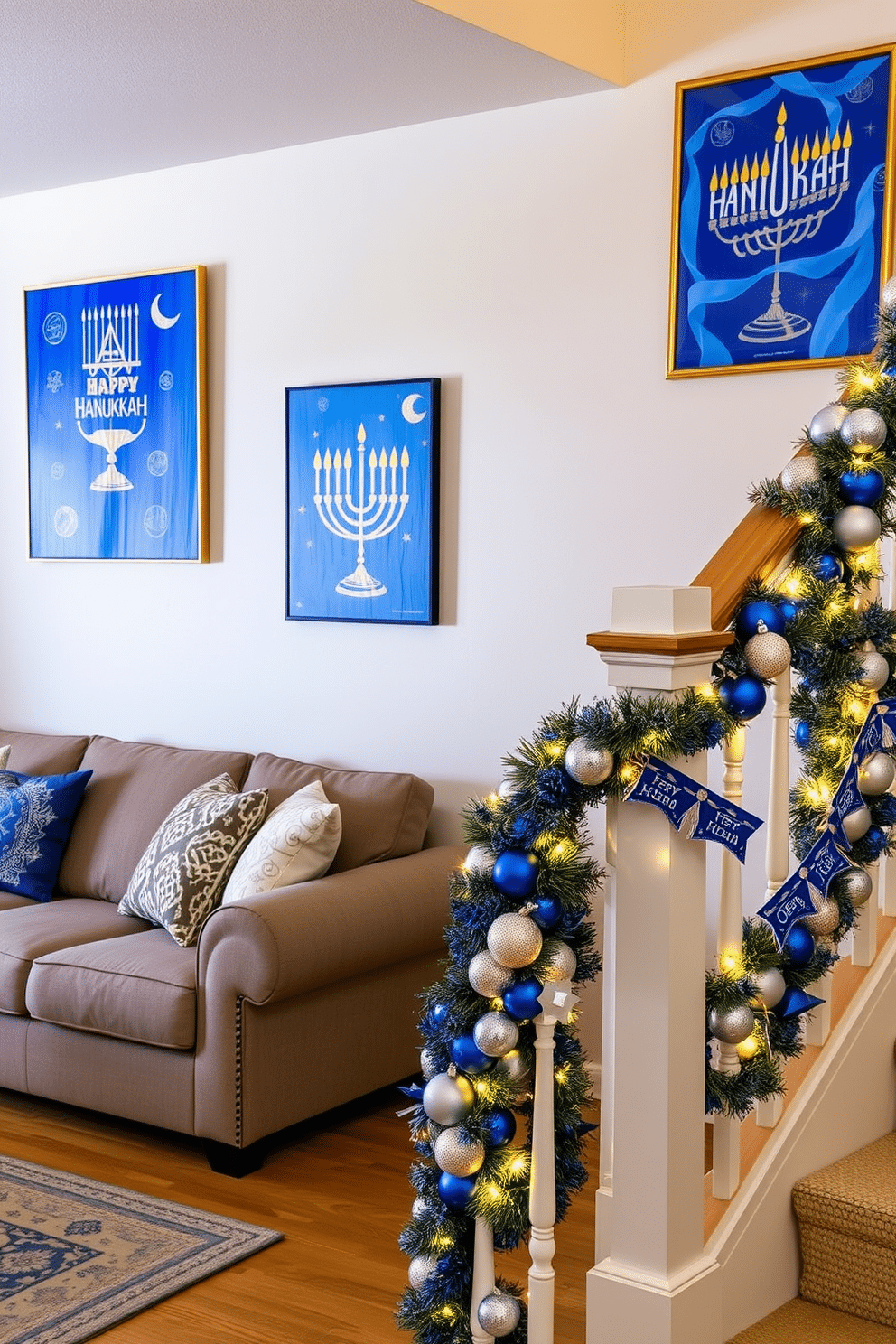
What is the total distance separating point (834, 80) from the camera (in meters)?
3.39

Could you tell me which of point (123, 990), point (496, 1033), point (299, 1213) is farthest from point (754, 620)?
point (123, 990)

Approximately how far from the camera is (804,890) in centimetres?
204

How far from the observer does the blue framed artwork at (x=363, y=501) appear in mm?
4098

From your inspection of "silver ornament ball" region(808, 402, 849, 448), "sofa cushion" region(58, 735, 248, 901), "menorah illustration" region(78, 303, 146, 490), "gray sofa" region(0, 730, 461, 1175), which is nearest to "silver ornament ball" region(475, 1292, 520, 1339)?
"silver ornament ball" region(808, 402, 849, 448)

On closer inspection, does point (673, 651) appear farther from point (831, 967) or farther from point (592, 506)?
point (592, 506)

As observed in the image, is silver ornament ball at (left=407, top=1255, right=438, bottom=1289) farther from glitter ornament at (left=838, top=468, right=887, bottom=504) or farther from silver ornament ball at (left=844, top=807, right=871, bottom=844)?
glitter ornament at (left=838, top=468, right=887, bottom=504)

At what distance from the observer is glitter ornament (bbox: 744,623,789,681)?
6.22 feet

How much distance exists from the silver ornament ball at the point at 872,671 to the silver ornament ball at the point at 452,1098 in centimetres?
82

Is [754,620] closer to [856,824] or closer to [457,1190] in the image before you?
[856,824]

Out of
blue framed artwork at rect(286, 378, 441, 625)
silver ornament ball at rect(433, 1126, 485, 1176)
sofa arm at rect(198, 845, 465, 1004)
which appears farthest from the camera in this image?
blue framed artwork at rect(286, 378, 441, 625)

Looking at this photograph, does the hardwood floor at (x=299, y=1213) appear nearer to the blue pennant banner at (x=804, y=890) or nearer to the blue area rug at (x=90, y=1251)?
the blue area rug at (x=90, y=1251)

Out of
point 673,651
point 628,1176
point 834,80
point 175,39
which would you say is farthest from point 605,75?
Result: point 628,1176

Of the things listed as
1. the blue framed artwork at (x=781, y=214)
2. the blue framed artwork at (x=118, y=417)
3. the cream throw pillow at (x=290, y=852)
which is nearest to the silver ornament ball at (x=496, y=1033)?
the cream throw pillow at (x=290, y=852)

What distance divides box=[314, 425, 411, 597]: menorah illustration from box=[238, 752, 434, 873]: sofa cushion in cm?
55
